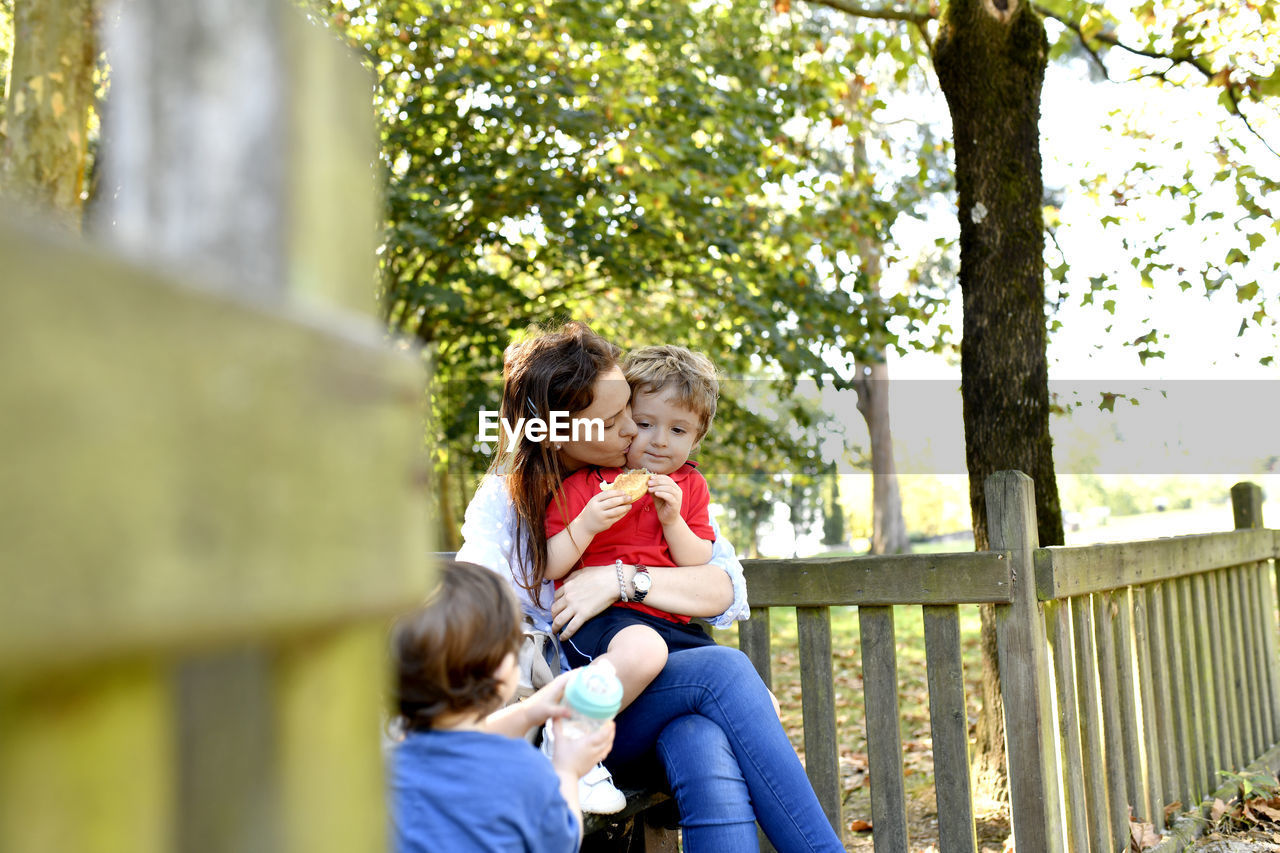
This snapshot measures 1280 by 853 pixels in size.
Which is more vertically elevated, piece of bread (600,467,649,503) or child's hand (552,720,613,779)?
piece of bread (600,467,649,503)

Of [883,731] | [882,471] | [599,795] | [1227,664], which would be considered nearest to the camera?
[599,795]

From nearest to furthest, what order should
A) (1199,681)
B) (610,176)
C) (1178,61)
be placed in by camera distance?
(1199,681) < (1178,61) < (610,176)

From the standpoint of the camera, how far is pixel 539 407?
9.34ft

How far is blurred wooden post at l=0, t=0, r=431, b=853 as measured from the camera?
54cm

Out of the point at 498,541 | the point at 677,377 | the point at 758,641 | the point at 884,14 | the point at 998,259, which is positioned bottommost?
the point at 758,641

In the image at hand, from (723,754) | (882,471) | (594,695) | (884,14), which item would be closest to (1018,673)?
(723,754)

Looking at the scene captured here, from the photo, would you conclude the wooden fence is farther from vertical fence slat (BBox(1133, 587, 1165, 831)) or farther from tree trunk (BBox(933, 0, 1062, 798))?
tree trunk (BBox(933, 0, 1062, 798))

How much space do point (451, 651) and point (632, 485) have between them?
3.42 ft

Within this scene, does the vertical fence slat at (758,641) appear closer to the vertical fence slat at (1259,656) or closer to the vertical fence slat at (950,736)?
the vertical fence slat at (950,736)

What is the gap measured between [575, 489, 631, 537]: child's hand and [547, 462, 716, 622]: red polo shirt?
14cm

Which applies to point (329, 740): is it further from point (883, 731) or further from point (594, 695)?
point (883, 731)

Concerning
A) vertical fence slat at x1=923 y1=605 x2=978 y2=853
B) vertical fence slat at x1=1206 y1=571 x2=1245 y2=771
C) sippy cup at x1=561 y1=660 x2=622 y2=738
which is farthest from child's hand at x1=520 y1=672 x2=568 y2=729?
vertical fence slat at x1=1206 y1=571 x2=1245 y2=771

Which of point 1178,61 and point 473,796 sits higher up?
point 1178,61

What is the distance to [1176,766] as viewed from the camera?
3.96 metres
